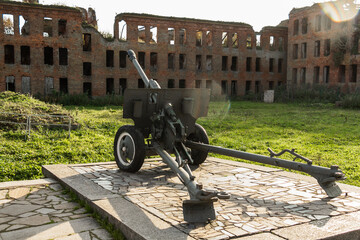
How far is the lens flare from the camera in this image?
3431cm

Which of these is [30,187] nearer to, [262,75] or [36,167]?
[36,167]

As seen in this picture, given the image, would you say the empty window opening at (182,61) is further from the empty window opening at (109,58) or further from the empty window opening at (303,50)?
the empty window opening at (303,50)

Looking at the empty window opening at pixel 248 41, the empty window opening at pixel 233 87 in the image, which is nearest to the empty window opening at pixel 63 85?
the empty window opening at pixel 233 87

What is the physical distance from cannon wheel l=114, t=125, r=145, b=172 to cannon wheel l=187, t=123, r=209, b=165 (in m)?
1.20

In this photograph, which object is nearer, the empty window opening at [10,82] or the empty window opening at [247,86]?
the empty window opening at [10,82]

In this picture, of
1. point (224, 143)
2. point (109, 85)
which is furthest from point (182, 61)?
point (224, 143)

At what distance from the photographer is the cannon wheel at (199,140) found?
7305 mm

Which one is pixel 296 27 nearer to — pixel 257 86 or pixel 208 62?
pixel 257 86

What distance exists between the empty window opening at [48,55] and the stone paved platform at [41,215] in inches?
1181

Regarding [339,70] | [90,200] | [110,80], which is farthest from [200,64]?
[90,200]

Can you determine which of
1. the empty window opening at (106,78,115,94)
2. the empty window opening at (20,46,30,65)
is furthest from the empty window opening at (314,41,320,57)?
the empty window opening at (20,46,30,65)

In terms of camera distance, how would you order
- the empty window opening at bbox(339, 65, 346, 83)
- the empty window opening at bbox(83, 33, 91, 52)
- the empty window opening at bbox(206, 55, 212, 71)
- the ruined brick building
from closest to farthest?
the ruined brick building
the empty window opening at bbox(83, 33, 91, 52)
the empty window opening at bbox(339, 65, 346, 83)
the empty window opening at bbox(206, 55, 212, 71)

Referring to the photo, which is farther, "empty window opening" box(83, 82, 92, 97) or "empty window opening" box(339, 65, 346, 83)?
"empty window opening" box(339, 65, 346, 83)

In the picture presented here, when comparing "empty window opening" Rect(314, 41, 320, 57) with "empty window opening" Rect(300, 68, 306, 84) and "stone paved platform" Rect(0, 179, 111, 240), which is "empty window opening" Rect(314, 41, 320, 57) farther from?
"stone paved platform" Rect(0, 179, 111, 240)
